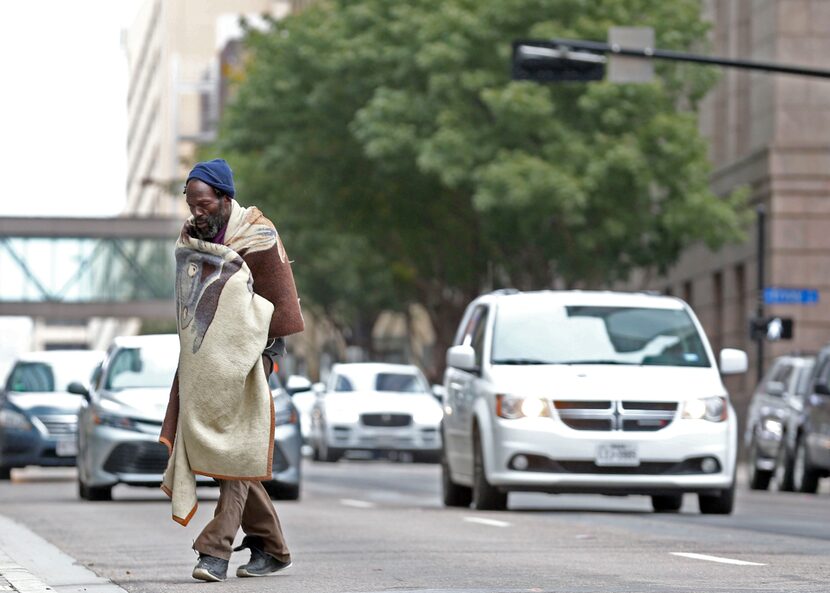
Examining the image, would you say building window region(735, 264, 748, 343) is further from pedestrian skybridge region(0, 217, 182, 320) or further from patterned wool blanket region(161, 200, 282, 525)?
pedestrian skybridge region(0, 217, 182, 320)

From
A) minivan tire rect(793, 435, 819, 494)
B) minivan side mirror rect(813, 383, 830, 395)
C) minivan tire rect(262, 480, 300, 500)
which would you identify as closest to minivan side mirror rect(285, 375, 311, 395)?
minivan tire rect(262, 480, 300, 500)

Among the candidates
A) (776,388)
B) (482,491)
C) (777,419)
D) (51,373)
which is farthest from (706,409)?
(51,373)

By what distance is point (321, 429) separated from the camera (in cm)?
4084

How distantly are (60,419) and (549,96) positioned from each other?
1660 centimetres

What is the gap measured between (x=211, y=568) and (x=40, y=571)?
156cm

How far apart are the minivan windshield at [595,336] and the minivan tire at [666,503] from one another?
159cm

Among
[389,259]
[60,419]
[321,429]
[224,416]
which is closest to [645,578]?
[224,416]

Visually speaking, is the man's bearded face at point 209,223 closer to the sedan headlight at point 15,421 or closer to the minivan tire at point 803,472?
the sedan headlight at point 15,421

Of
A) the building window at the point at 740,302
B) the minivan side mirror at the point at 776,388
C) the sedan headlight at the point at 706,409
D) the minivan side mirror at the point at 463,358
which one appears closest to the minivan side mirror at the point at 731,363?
the sedan headlight at the point at 706,409

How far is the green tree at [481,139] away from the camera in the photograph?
4103 centimetres

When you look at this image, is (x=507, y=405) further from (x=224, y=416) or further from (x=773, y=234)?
(x=773, y=234)

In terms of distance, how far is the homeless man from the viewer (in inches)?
400

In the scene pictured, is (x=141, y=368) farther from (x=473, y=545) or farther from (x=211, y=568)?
(x=211, y=568)

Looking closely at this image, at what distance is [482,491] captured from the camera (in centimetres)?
1842
